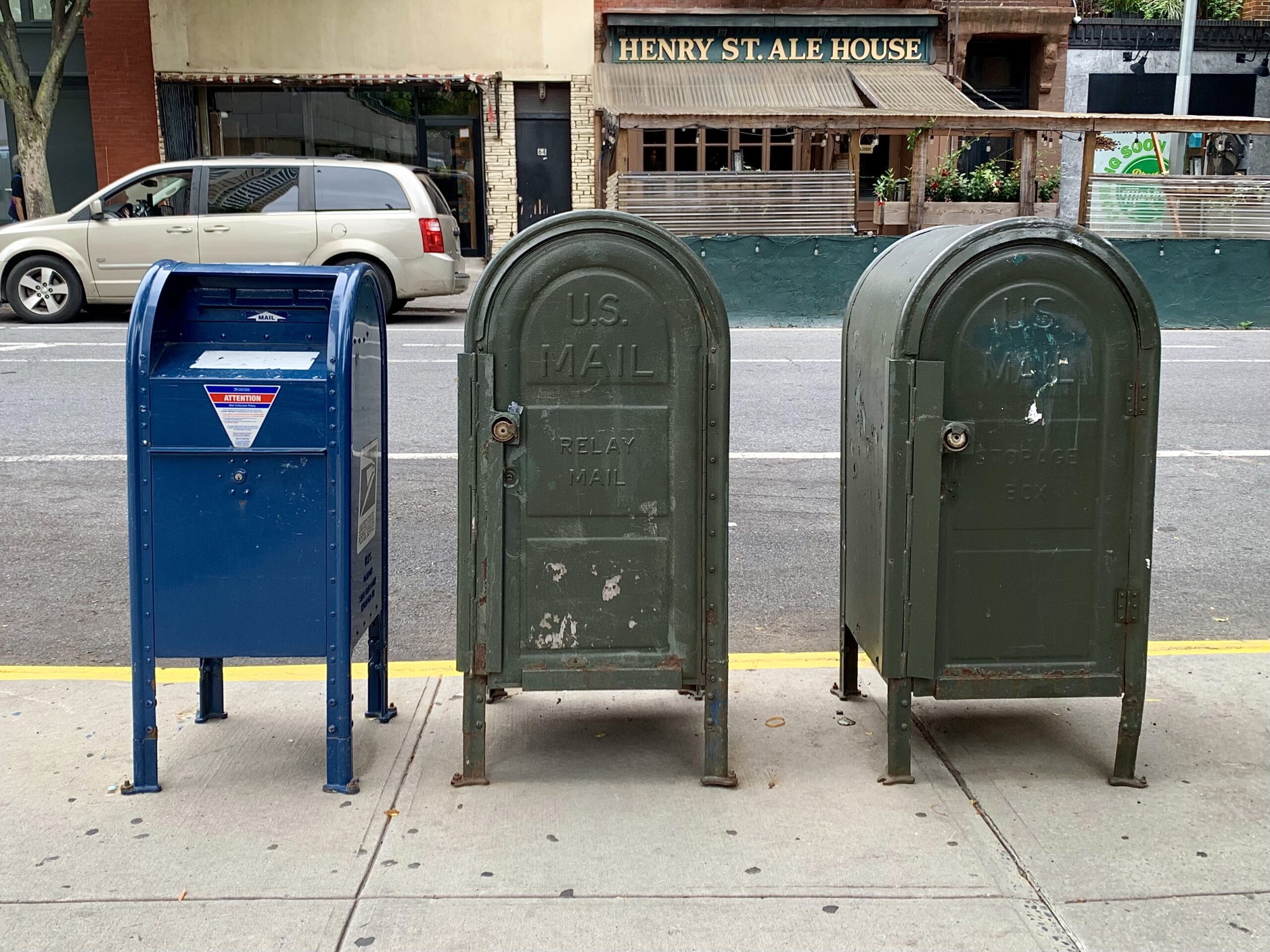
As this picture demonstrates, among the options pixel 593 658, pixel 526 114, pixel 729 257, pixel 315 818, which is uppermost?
pixel 526 114

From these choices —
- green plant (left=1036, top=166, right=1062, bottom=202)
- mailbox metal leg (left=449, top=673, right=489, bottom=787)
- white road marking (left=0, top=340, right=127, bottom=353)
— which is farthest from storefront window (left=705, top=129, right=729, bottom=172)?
mailbox metal leg (left=449, top=673, right=489, bottom=787)

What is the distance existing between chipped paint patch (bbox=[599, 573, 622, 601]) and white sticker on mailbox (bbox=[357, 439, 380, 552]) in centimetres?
71

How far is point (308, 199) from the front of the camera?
14.9m

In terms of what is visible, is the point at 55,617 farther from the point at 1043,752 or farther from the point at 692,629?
the point at 1043,752

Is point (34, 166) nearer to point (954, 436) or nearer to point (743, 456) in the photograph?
point (743, 456)

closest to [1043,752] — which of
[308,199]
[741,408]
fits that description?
[741,408]

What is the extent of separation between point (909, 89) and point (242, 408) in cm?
1968

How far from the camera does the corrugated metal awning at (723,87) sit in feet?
67.6

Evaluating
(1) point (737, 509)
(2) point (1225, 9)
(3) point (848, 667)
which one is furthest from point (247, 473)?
(2) point (1225, 9)

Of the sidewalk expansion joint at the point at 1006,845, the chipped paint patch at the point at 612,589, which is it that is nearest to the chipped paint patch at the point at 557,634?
the chipped paint patch at the point at 612,589

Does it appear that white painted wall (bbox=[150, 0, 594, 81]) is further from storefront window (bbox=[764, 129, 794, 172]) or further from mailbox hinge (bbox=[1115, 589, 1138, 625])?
mailbox hinge (bbox=[1115, 589, 1138, 625])

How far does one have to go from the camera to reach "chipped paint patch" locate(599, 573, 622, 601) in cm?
356

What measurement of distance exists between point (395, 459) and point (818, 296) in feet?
31.5

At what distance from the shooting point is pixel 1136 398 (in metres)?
3.51
